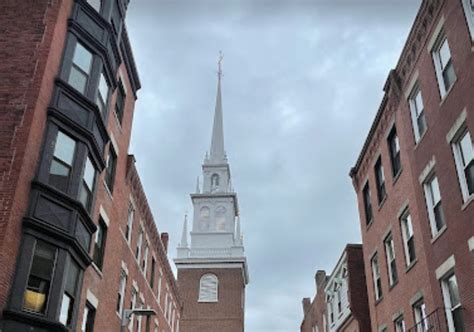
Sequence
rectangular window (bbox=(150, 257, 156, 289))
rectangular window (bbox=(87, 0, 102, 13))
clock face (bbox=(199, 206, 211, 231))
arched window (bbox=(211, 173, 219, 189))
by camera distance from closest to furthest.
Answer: rectangular window (bbox=(87, 0, 102, 13)) → rectangular window (bbox=(150, 257, 156, 289)) → clock face (bbox=(199, 206, 211, 231)) → arched window (bbox=(211, 173, 219, 189))

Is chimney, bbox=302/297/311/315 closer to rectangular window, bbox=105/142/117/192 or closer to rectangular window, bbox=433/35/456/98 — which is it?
rectangular window, bbox=105/142/117/192

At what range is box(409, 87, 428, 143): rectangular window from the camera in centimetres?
2050

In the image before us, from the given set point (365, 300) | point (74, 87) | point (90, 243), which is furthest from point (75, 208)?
point (365, 300)

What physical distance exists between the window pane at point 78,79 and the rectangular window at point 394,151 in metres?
12.8

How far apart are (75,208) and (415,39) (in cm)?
1337

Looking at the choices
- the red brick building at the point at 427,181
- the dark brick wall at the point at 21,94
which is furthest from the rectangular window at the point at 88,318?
the red brick building at the point at 427,181

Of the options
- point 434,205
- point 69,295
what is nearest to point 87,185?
point 69,295

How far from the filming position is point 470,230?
1572 centimetres

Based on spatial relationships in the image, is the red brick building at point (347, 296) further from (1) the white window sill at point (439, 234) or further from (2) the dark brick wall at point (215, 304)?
(2) the dark brick wall at point (215, 304)

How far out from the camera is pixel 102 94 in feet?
70.7

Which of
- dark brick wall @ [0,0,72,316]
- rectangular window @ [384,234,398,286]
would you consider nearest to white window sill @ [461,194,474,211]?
rectangular window @ [384,234,398,286]

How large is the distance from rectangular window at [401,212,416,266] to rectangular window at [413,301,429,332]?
163 centimetres

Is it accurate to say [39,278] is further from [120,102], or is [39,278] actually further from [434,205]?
[434,205]

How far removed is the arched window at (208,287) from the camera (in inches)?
2522
